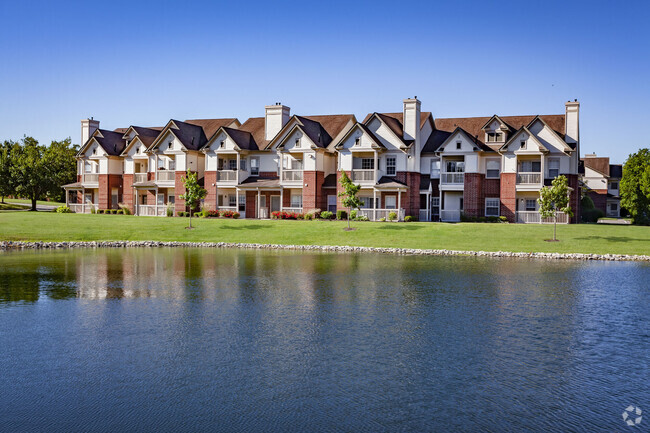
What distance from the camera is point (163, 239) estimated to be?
44.6m

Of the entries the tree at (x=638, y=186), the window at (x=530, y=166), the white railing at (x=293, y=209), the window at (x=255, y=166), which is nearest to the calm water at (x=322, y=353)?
the window at (x=530, y=166)

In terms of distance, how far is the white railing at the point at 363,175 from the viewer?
2113 inches

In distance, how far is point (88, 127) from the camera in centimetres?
6988

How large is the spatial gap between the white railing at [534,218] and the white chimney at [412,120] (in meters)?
11.1

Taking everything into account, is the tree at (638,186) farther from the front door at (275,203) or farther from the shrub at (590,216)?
the front door at (275,203)

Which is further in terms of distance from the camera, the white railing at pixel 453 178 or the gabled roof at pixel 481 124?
the gabled roof at pixel 481 124

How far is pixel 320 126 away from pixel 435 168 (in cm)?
1255

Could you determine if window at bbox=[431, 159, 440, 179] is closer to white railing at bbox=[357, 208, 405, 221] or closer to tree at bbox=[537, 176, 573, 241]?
white railing at bbox=[357, 208, 405, 221]

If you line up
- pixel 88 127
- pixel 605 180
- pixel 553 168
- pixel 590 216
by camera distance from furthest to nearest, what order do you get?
pixel 605 180, pixel 88 127, pixel 590 216, pixel 553 168

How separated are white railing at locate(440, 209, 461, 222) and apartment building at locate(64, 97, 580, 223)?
0.09 metres

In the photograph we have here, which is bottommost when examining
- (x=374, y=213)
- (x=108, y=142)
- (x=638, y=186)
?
(x=374, y=213)

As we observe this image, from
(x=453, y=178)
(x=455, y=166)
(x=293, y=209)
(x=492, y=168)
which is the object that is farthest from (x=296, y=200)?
(x=492, y=168)

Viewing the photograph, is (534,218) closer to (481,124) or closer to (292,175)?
(481,124)

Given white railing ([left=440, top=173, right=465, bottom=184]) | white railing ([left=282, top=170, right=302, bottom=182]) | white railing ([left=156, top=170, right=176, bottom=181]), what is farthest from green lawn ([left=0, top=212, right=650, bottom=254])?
white railing ([left=156, top=170, right=176, bottom=181])
